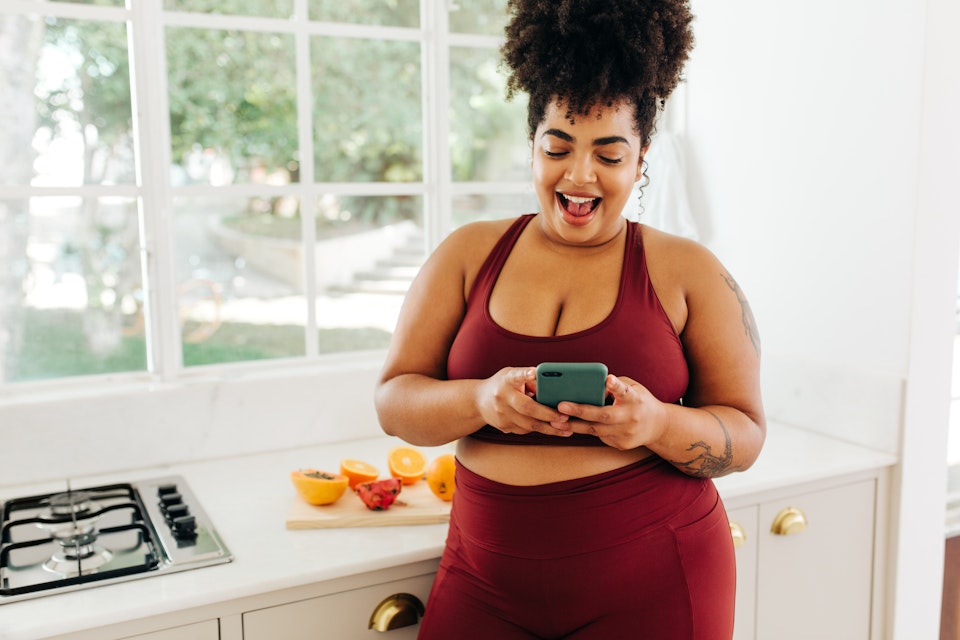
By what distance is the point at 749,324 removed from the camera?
1311 mm

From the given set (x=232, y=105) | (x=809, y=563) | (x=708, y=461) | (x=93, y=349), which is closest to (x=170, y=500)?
(x=93, y=349)

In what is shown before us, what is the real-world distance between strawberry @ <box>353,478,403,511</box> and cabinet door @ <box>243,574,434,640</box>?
0.54 ft

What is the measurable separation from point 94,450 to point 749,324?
1312mm

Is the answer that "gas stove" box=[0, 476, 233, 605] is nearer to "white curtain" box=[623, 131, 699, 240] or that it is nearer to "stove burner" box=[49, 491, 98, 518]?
"stove burner" box=[49, 491, 98, 518]

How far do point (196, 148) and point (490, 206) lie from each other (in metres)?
1.00

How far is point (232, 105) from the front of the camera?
2908 mm

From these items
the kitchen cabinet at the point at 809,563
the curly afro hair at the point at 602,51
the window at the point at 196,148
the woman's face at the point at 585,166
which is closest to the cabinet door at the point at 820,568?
the kitchen cabinet at the point at 809,563

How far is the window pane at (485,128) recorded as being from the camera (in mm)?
2422

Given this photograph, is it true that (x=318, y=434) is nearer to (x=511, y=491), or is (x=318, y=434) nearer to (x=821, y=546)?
(x=511, y=491)

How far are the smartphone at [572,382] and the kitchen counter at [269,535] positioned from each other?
493 mm

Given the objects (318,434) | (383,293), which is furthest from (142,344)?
(383,293)

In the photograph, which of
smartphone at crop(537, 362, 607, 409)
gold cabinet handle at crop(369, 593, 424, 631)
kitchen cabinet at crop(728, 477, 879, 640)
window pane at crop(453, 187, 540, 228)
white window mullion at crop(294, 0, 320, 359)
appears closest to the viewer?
smartphone at crop(537, 362, 607, 409)

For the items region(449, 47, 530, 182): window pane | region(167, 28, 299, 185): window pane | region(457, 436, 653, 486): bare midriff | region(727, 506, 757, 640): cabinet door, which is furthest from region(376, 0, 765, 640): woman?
region(449, 47, 530, 182): window pane

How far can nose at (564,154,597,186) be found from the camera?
1.21 m
